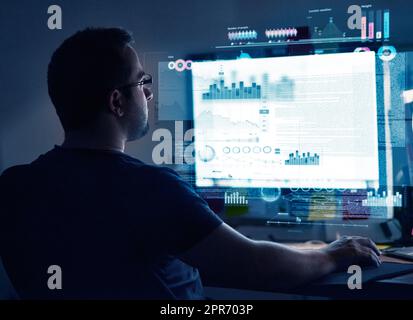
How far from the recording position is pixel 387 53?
130cm

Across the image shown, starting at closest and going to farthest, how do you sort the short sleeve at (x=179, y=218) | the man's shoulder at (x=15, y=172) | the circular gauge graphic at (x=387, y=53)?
the short sleeve at (x=179, y=218), the man's shoulder at (x=15, y=172), the circular gauge graphic at (x=387, y=53)

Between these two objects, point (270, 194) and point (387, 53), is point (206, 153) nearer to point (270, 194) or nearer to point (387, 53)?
point (270, 194)

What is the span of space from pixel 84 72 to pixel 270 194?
64cm

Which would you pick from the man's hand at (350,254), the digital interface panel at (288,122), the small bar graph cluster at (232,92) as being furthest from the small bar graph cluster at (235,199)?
the man's hand at (350,254)

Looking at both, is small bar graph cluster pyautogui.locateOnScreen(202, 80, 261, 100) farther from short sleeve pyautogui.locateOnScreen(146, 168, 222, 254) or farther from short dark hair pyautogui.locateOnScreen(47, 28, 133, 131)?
short sleeve pyautogui.locateOnScreen(146, 168, 222, 254)

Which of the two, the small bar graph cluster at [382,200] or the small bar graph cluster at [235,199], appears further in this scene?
the small bar graph cluster at [235,199]

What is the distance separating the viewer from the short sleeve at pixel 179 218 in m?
0.87

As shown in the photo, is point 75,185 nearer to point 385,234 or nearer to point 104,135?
point 104,135

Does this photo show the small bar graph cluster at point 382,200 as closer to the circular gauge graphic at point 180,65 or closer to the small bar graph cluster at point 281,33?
the small bar graph cluster at point 281,33

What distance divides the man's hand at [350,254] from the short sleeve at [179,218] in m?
0.30

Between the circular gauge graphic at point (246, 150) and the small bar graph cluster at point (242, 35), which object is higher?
the small bar graph cluster at point (242, 35)

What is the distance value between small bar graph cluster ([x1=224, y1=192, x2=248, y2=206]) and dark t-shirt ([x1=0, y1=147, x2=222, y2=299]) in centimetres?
49

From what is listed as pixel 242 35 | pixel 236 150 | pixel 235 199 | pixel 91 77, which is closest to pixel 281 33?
pixel 242 35

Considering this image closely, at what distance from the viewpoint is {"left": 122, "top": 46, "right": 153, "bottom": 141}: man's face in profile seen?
3.47ft
